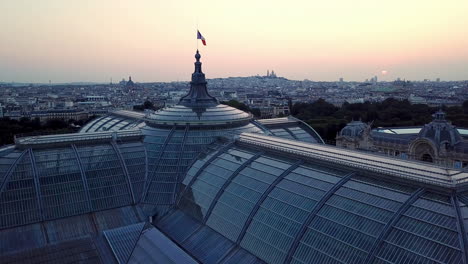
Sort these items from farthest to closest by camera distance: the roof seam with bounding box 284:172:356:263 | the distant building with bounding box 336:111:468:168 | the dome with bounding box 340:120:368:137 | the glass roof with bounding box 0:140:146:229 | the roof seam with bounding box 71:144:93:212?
the dome with bounding box 340:120:368:137
the distant building with bounding box 336:111:468:168
the roof seam with bounding box 71:144:93:212
the glass roof with bounding box 0:140:146:229
the roof seam with bounding box 284:172:356:263

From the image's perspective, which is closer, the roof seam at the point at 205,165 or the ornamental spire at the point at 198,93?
the roof seam at the point at 205,165

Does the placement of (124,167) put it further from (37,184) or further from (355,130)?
(355,130)

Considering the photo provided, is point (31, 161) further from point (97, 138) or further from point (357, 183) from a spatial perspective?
point (357, 183)

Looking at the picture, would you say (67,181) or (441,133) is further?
(441,133)

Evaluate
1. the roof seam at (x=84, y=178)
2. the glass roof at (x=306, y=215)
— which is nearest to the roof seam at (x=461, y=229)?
the glass roof at (x=306, y=215)

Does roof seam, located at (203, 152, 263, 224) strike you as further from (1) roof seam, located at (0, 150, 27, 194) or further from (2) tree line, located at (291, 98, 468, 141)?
(2) tree line, located at (291, 98, 468, 141)

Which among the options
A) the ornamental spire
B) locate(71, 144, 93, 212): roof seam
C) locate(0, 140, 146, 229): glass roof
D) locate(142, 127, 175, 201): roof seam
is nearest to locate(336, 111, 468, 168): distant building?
the ornamental spire

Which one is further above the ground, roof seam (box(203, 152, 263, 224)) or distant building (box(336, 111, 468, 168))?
roof seam (box(203, 152, 263, 224))

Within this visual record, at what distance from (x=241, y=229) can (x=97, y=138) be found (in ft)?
69.9

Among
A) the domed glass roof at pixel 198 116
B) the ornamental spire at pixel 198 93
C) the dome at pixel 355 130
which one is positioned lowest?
the dome at pixel 355 130

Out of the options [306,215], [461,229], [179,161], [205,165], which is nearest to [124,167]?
[179,161]

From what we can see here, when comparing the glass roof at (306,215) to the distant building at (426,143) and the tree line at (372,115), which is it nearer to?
the distant building at (426,143)

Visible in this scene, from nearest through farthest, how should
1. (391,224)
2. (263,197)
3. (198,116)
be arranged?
(391,224) < (263,197) < (198,116)

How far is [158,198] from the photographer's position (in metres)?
37.0
